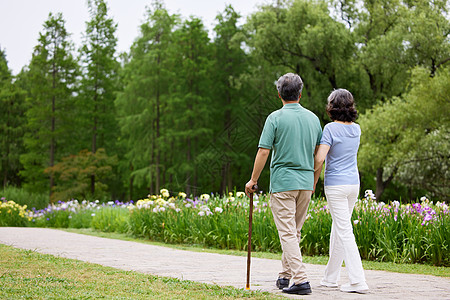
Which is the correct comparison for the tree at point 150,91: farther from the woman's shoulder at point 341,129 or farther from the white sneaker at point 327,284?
the woman's shoulder at point 341,129

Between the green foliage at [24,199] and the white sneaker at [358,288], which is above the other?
the green foliage at [24,199]

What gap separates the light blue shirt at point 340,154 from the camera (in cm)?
442

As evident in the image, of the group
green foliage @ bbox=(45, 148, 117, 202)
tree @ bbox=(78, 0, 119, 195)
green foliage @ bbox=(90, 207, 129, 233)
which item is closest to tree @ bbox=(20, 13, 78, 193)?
tree @ bbox=(78, 0, 119, 195)

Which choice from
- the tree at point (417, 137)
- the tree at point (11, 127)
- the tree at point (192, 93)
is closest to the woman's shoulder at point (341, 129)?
the tree at point (417, 137)

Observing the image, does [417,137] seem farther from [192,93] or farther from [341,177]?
[341,177]

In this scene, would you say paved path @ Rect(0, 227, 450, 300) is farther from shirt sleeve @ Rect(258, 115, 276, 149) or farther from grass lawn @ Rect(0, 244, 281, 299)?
shirt sleeve @ Rect(258, 115, 276, 149)

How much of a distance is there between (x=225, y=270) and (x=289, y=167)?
1.84m

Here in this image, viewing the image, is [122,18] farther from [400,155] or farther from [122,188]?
[400,155]

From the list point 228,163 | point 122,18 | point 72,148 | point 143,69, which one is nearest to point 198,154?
point 228,163

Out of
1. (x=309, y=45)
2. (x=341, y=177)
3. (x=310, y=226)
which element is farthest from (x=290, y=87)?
(x=309, y=45)

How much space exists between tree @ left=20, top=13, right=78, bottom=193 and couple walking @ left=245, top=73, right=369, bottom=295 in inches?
1151

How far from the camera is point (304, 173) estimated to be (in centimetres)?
427

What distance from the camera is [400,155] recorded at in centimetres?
2131

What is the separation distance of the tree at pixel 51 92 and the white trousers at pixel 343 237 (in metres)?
29.3
